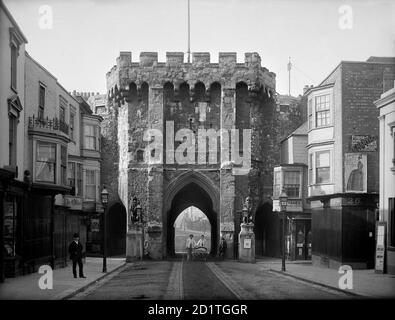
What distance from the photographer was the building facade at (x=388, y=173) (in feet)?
78.3

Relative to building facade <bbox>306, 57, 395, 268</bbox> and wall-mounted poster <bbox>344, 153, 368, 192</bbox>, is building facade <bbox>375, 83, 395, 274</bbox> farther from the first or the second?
wall-mounted poster <bbox>344, 153, 368, 192</bbox>

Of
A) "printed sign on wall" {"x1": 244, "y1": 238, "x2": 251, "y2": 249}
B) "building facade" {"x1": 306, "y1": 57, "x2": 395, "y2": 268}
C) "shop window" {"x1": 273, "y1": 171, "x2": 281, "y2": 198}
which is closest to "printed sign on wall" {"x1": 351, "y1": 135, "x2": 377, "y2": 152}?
"building facade" {"x1": 306, "y1": 57, "x2": 395, "y2": 268}

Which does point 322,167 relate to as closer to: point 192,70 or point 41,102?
point 41,102

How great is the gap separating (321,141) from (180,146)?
41.7ft

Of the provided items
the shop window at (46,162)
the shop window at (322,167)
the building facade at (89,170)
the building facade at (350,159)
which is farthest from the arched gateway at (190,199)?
the shop window at (46,162)

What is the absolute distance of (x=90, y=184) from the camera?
41281 mm

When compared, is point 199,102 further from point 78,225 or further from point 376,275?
point 376,275

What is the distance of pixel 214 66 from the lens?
1650 inches

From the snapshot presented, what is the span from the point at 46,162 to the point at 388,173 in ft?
41.3

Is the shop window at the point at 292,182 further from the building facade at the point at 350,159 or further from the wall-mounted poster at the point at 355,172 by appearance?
the wall-mounted poster at the point at 355,172

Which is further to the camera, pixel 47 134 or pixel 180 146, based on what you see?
pixel 180 146

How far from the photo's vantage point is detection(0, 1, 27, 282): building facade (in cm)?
2116

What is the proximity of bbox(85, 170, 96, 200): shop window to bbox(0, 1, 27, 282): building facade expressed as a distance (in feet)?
55.4
